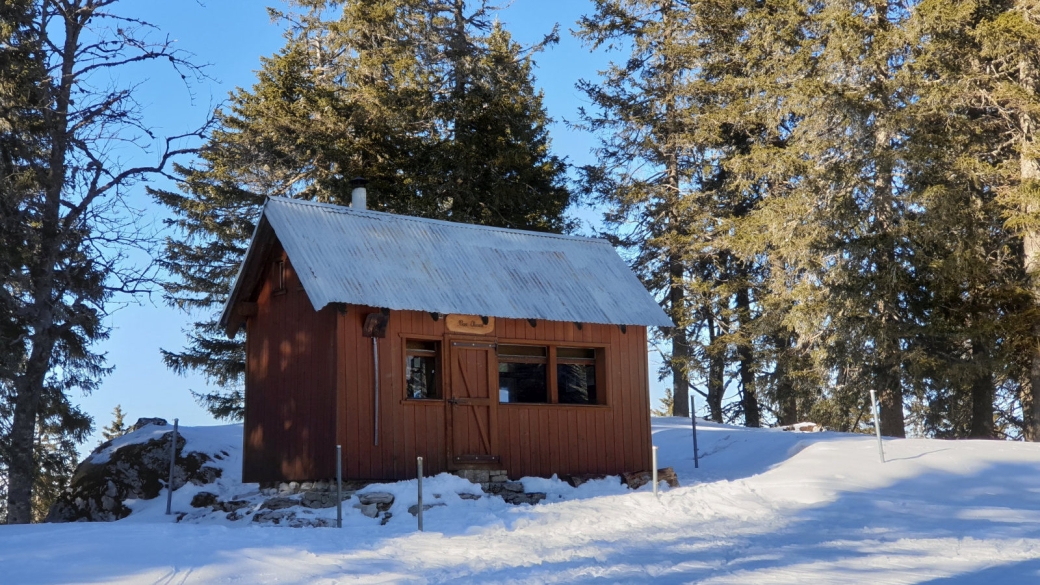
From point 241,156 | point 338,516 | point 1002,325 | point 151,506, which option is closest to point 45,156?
point 241,156

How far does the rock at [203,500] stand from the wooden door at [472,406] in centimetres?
433

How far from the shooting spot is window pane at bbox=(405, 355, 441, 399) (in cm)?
1656

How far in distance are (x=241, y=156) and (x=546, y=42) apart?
1113 centimetres

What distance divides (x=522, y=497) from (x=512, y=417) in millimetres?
1568

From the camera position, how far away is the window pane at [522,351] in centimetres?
1748

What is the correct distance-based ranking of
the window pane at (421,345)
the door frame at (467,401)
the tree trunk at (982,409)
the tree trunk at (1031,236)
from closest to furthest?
the door frame at (467,401), the window pane at (421,345), the tree trunk at (1031,236), the tree trunk at (982,409)

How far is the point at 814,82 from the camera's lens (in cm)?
2373

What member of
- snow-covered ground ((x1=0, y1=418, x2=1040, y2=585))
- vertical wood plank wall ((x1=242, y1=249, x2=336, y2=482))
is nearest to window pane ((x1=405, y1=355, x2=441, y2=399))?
vertical wood plank wall ((x1=242, y1=249, x2=336, y2=482))

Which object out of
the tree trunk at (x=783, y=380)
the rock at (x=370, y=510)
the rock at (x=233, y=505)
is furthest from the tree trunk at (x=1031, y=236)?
the rock at (x=233, y=505)

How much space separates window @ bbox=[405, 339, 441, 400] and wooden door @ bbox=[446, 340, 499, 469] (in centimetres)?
26

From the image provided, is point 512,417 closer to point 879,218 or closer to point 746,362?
point 879,218

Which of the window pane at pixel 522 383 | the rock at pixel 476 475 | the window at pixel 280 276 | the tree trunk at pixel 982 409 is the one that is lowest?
the rock at pixel 476 475

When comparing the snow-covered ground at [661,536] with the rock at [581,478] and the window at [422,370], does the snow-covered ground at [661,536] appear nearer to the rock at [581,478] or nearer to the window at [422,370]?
the rock at [581,478]

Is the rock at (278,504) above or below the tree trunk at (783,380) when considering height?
below
